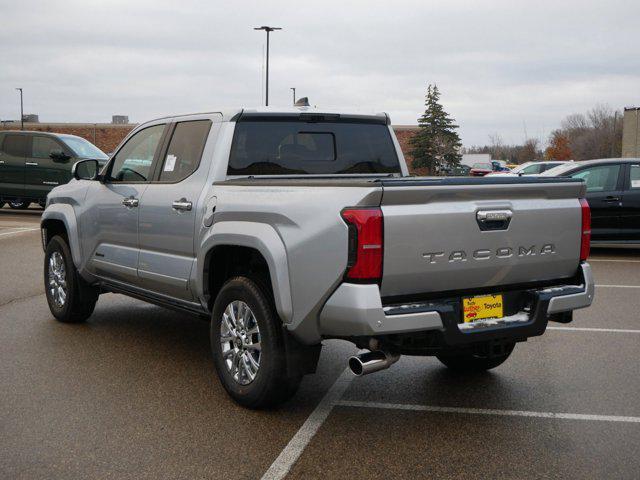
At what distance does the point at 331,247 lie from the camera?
4.22 metres

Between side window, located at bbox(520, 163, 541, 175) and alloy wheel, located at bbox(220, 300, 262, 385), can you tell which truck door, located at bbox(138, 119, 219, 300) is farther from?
side window, located at bbox(520, 163, 541, 175)

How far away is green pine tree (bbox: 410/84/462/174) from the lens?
2734 inches

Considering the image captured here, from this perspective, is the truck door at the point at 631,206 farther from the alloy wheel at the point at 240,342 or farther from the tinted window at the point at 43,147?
the tinted window at the point at 43,147

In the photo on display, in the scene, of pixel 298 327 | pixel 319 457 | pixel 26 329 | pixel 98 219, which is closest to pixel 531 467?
pixel 319 457

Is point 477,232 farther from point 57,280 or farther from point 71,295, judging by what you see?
point 57,280

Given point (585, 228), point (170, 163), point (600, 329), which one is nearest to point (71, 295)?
point (170, 163)

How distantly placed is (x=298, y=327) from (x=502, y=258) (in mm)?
1241

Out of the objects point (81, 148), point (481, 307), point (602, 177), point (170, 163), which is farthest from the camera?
point (81, 148)

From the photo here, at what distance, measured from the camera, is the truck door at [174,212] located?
18.3 feet

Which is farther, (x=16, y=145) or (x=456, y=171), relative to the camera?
(x=456, y=171)

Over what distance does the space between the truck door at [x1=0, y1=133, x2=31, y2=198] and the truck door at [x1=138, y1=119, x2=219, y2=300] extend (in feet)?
49.7

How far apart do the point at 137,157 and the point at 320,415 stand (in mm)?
2934

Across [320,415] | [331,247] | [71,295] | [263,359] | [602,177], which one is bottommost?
[320,415]

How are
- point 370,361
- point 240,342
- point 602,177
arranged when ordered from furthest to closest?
point 602,177
point 240,342
point 370,361
